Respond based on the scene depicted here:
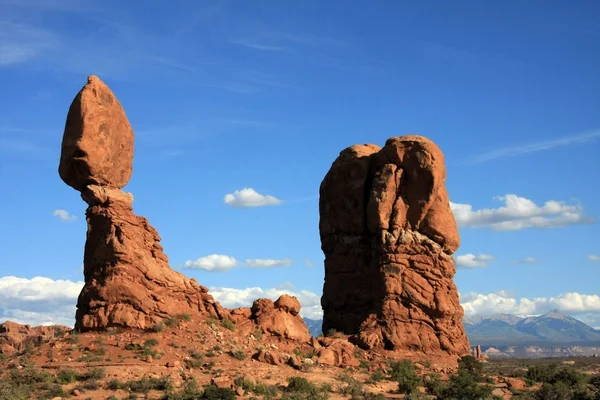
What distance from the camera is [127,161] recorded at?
4247 centimetres

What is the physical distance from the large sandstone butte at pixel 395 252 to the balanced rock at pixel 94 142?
13.7m

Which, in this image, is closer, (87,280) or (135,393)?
(135,393)

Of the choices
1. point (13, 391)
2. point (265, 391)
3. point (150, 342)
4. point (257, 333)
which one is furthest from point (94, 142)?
point (265, 391)

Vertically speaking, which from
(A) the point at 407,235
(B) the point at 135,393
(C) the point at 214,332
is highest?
(A) the point at 407,235

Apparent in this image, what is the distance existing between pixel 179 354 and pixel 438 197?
16827mm

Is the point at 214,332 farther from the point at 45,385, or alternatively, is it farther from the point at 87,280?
the point at 45,385

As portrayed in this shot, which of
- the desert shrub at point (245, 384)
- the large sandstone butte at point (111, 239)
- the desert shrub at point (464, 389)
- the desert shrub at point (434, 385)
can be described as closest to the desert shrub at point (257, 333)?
the large sandstone butte at point (111, 239)

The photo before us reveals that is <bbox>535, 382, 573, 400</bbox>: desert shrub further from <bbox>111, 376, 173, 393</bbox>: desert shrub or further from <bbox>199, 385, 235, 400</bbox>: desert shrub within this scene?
<bbox>111, 376, 173, 393</bbox>: desert shrub

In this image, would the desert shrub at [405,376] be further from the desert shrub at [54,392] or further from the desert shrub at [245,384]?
the desert shrub at [54,392]

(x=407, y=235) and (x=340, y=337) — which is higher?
(x=407, y=235)

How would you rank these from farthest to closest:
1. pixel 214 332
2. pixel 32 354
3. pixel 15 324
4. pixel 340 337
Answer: pixel 15 324, pixel 340 337, pixel 214 332, pixel 32 354

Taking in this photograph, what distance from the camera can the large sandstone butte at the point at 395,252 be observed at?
151 feet

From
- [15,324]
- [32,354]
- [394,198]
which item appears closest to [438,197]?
[394,198]

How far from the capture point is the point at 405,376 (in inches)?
1651
